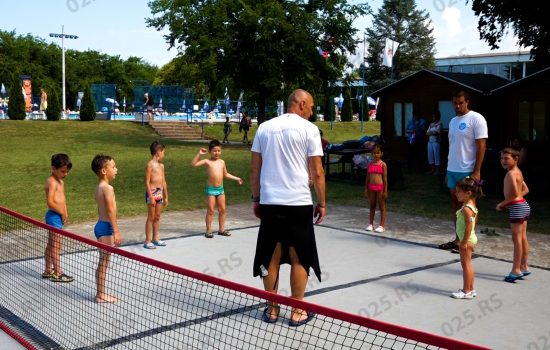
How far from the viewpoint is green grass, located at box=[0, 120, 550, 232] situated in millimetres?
12234

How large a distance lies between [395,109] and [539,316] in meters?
19.2

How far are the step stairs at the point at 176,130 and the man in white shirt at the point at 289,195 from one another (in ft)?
109

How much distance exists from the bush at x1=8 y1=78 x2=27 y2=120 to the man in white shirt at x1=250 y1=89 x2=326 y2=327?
134 feet

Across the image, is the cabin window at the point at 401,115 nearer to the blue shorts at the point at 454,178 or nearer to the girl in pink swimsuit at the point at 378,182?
the girl in pink swimsuit at the point at 378,182

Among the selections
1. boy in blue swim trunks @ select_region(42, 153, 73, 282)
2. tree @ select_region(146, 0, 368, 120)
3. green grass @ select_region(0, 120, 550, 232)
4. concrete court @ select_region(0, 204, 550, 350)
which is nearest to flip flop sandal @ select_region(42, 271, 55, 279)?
boy in blue swim trunks @ select_region(42, 153, 73, 282)

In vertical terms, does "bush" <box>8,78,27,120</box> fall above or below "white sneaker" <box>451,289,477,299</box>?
above

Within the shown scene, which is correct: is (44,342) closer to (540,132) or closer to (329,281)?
(329,281)

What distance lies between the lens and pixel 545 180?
54.1ft

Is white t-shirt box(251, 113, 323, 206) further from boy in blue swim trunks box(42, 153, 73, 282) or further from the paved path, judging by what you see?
the paved path

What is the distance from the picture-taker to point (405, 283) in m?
6.73

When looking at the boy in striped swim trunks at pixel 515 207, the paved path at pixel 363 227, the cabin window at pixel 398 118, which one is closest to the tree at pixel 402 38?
the cabin window at pixel 398 118

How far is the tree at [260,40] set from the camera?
101 feet

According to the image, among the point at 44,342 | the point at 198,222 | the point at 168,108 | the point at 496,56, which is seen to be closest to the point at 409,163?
the point at 198,222

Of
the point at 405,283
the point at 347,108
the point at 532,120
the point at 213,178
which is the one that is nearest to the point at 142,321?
the point at 405,283
